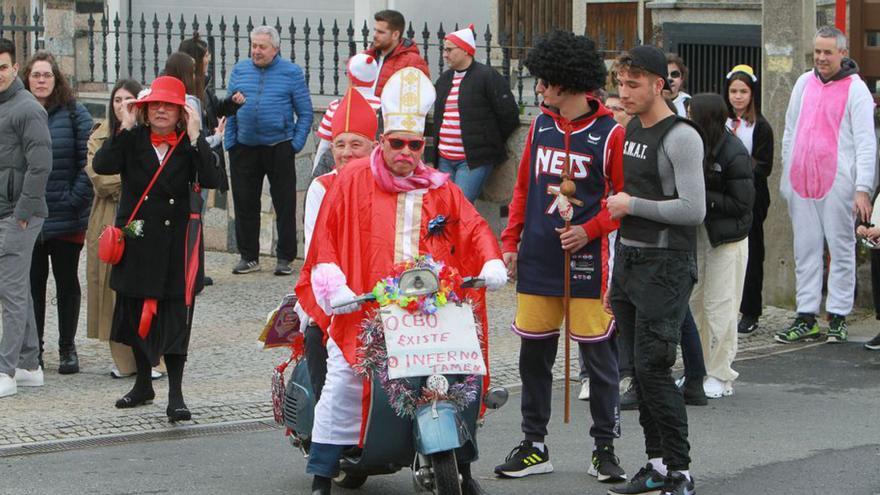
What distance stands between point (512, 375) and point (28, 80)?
136 inches

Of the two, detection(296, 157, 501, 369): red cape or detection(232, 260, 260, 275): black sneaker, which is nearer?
detection(296, 157, 501, 369): red cape

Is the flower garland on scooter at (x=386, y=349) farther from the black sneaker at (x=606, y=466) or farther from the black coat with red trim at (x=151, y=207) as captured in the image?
the black coat with red trim at (x=151, y=207)

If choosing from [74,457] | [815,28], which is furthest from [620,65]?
[815,28]

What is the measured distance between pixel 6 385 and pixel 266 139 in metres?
4.48

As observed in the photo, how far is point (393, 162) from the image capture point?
6.75 m

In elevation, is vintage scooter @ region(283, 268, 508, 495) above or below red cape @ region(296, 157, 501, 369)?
below

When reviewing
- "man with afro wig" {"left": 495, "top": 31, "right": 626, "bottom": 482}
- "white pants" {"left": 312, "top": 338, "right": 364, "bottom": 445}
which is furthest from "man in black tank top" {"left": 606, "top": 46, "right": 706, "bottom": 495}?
"white pants" {"left": 312, "top": 338, "right": 364, "bottom": 445}

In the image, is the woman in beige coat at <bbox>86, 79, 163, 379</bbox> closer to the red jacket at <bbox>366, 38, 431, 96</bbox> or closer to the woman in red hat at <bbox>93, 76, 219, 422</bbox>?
the woman in red hat at <bbox>93, 76, 219, 422</bbox>

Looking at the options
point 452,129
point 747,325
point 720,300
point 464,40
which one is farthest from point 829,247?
point 464,40

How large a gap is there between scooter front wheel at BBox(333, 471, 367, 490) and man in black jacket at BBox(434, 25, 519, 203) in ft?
19.1

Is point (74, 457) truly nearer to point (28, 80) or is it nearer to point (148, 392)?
point (148, 392)

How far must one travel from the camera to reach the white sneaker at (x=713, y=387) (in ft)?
30.8

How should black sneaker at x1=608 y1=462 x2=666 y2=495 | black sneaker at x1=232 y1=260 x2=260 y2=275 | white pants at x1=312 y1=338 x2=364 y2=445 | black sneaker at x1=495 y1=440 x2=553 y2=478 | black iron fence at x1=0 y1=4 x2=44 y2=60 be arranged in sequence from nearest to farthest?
white pants at x1=312 y1=338 x2=364 y2=445
black sneaker at x1=608 y1=462 x2=666 y2=495
black sneaker at x1=495 y1=440 x2=553 y2=478
black sneaker at x1=232 y1=260 x2=260 y2=275
black iron fence at x1=0 y1=4 x2=44 y2=60

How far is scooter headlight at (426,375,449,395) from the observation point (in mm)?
6469
